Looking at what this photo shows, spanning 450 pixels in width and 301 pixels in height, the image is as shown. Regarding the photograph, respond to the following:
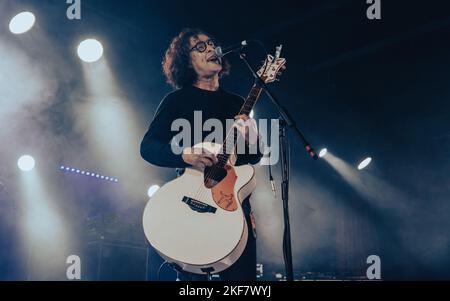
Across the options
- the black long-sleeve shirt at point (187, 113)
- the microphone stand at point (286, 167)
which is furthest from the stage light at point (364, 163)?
the microphone stand at point (286, 167)

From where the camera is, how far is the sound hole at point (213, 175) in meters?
2.78

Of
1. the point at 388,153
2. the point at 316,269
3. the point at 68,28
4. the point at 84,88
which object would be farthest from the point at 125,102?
the point at 388,153

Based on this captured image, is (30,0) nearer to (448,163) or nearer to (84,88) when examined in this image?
(84,88)

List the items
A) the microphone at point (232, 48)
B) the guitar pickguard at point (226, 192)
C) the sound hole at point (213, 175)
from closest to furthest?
1. the guitar pickguard at point (226, 192)
2. the sound hole at point (213, 175)
3. the microphone at point (232, 48)

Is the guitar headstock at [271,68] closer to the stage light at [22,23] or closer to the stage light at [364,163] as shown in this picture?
the stage light at [22,23]

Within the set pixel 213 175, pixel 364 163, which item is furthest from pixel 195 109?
pixel 364 163

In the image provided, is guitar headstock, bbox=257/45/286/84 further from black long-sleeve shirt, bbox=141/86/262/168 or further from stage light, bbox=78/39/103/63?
stage light, bbox=78/39/103/63

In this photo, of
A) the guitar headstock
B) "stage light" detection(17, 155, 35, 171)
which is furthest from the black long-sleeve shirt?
"stage light" detection(17, 155, 35, 171)

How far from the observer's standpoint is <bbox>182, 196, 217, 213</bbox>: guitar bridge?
263 cm

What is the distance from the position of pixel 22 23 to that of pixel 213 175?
402 cm

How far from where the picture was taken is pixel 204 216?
103 inches

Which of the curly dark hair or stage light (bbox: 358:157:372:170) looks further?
stage light (bbox: 358:157:372:170)

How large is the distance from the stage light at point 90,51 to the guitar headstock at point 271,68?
11.9 ft

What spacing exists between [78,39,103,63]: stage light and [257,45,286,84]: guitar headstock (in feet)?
11.9
